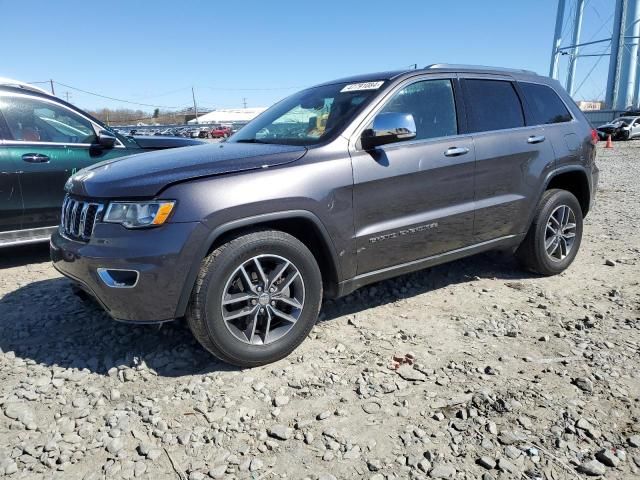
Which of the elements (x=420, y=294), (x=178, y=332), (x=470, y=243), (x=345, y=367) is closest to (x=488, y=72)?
(x=470, y=243)

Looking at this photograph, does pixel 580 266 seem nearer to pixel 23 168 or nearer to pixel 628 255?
pixel 628 255

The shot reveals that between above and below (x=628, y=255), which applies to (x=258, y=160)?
above

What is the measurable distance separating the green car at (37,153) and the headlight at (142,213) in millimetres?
2817

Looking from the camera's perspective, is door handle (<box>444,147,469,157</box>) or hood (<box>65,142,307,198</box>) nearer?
hood (<box>65,142,307,198</box>)

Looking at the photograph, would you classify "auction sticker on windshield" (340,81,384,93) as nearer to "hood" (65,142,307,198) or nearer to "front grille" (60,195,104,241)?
"hood" (65,142,307,198)

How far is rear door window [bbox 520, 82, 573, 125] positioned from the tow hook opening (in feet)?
11.8

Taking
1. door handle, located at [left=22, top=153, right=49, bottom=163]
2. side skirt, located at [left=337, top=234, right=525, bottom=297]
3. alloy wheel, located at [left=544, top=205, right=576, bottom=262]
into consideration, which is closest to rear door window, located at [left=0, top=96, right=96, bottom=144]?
door handle, located at [left=22, top=153, right=49, bottom=163]

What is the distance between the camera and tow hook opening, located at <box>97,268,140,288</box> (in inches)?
110

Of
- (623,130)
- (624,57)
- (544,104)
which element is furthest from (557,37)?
(544,104)

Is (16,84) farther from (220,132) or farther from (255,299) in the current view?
(220,132)

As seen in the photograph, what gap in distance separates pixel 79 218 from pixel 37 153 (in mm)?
2569

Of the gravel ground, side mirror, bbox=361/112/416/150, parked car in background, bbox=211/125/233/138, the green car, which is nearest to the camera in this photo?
the gravel ground

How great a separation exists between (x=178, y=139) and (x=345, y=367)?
4386 mm

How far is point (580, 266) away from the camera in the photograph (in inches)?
197
